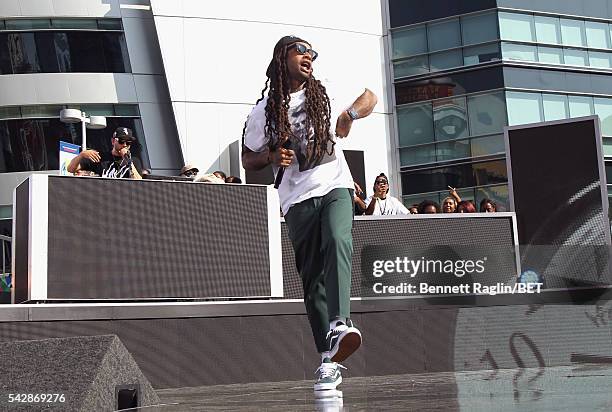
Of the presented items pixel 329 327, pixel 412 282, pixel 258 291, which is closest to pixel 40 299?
pixel 258 291

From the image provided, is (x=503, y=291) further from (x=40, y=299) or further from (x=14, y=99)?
(x=14, y=99)

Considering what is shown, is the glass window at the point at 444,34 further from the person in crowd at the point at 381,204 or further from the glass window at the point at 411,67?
Result: the person in crowd at the point at 381,204

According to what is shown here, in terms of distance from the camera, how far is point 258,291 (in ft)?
28.7

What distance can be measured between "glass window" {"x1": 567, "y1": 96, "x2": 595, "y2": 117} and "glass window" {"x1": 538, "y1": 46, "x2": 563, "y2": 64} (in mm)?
1470

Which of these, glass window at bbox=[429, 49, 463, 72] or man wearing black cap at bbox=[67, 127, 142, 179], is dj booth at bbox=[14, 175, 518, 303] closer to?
man wearing black cap at bbox=[67, 127, 142, 179]

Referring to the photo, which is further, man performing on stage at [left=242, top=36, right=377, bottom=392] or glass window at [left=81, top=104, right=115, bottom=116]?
glass window at [left=81, top=104, right=115, bottom=116]

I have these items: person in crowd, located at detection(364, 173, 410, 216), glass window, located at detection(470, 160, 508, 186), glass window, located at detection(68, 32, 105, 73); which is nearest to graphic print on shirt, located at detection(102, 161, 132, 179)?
person in crowd, located at detection(364, 173, 410, 216)

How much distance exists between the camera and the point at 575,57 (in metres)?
38.2

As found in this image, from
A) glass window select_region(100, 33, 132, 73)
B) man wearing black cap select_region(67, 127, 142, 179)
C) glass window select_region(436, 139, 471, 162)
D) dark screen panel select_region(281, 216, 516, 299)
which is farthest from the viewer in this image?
glass window select_region(436, 139, 471, 162)

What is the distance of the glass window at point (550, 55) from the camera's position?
123 feet

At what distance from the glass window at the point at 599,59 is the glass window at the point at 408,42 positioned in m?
6.33

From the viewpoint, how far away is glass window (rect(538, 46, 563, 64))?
37556 millimetres

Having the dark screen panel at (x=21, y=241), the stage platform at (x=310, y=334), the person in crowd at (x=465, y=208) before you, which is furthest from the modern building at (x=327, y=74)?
the dark screen panel at (x=21, y=241)

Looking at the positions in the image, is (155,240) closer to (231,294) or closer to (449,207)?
(231,294)
